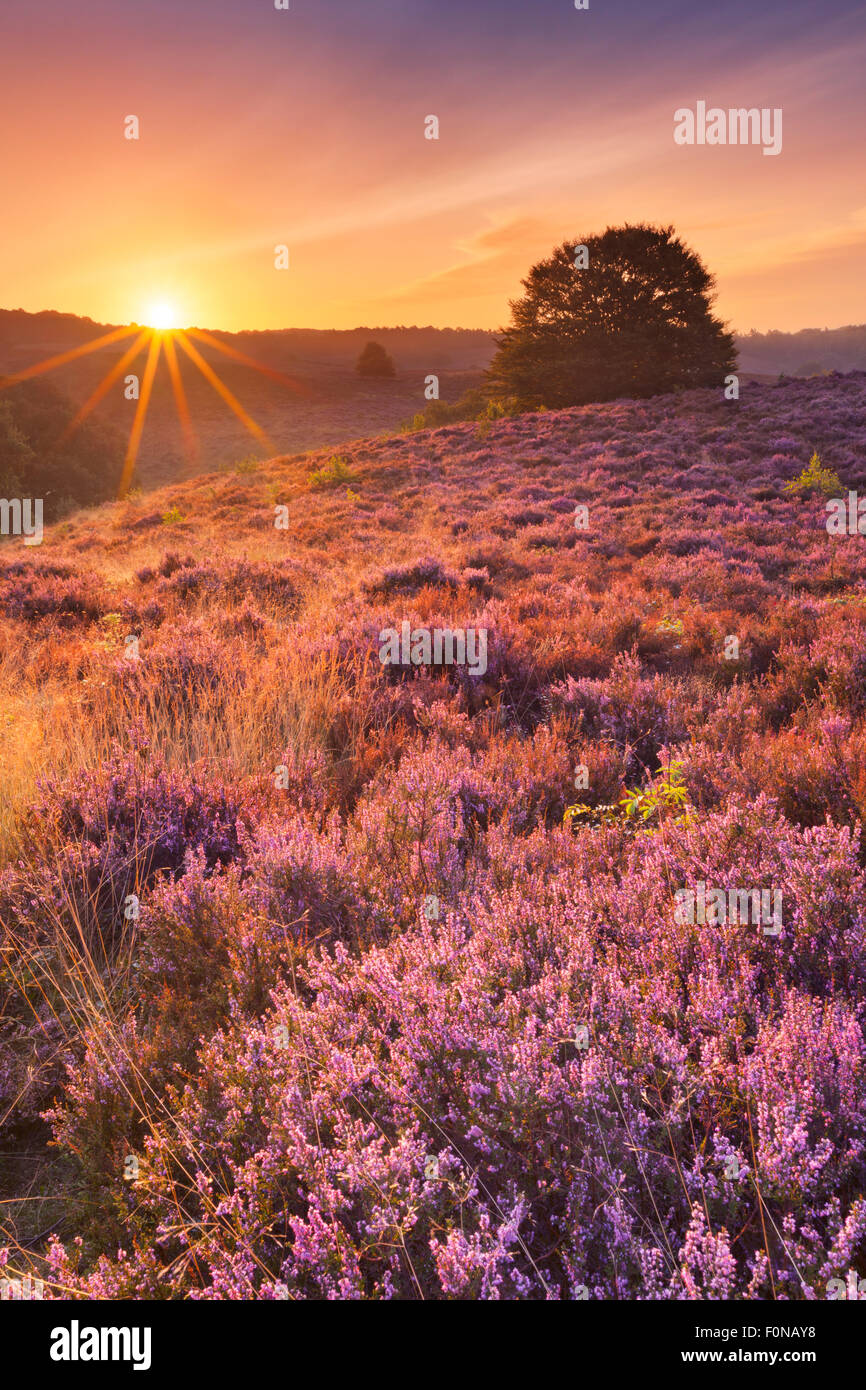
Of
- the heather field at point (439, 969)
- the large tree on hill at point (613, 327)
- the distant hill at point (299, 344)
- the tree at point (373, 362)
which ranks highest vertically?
the distant hill at point (299, 344)

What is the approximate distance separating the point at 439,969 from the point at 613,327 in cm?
4317

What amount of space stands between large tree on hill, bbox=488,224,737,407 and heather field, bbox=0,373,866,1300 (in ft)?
113

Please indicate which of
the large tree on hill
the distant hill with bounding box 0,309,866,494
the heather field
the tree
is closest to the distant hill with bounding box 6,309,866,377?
the distant hill with bounding box 0,309,866,494

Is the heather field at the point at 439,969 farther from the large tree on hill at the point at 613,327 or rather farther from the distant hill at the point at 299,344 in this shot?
the distant hill at the point at 299,344

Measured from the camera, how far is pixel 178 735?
4.62 m

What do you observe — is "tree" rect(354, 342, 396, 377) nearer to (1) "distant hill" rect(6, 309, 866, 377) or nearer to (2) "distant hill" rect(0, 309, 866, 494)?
(2) "distant hill" rect(0, 309, 866, 494)

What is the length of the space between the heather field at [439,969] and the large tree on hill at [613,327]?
3448 cm

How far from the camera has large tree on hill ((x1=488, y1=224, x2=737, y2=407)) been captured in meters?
36.2

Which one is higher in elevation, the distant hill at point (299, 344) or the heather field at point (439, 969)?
the distant hill at point (299, 344)

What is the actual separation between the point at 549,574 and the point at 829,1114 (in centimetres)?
896

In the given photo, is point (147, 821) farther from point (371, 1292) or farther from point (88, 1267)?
point (371, 1292)

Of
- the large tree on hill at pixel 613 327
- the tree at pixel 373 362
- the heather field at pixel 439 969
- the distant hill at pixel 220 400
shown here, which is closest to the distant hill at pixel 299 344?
the distant hill at pixel 220 400

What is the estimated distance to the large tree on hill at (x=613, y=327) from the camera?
36156 mm
